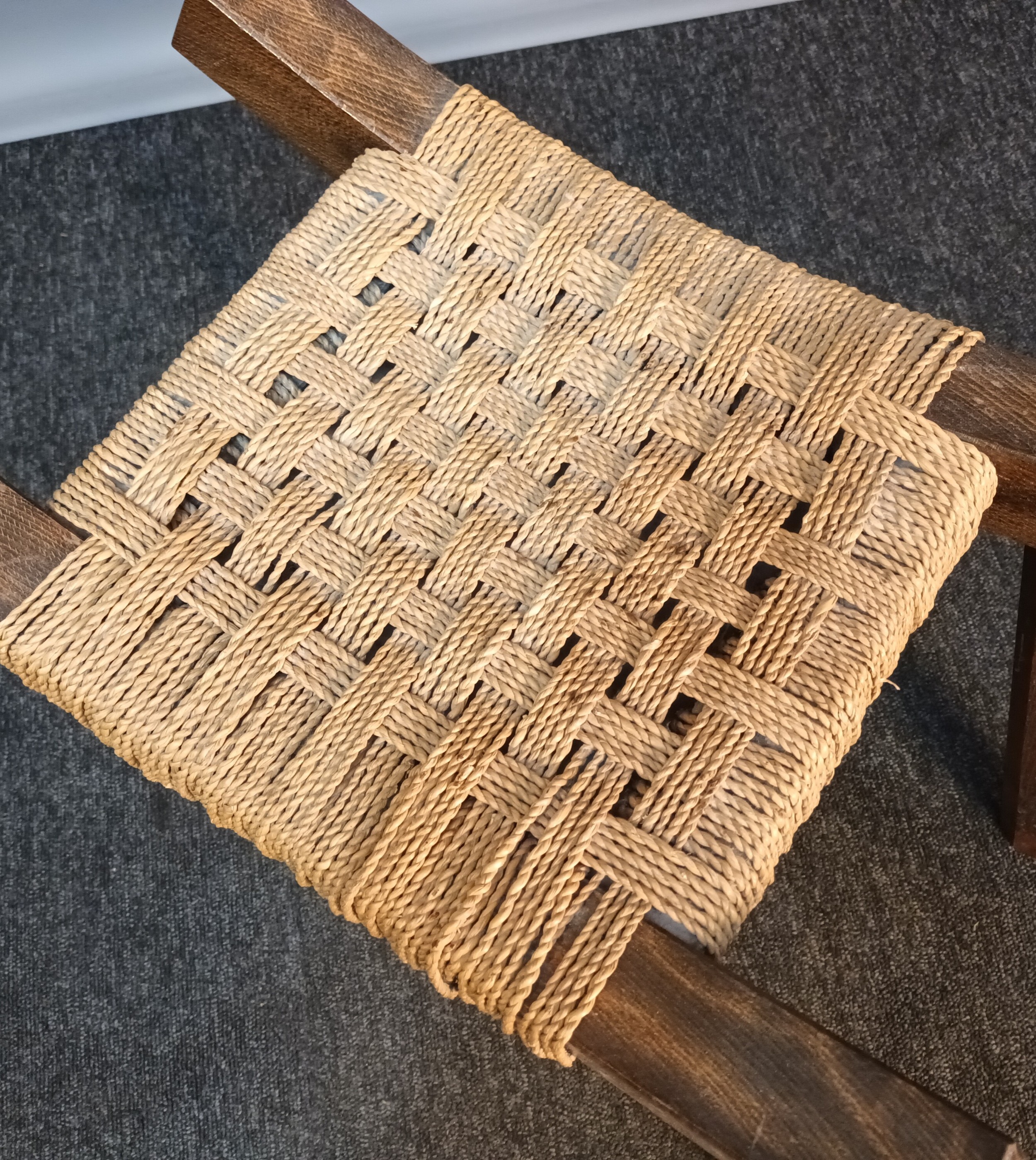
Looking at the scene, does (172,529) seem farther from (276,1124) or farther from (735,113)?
(735,113)

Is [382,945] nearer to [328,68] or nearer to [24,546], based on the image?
[24,546]

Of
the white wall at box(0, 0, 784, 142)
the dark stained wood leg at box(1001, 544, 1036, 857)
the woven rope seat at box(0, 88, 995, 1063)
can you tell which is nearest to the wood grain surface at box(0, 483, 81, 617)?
the woven rope seat at box(0, 88, 995, 1063)

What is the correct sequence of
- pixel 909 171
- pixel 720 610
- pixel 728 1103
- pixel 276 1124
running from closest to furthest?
pixel 728 1103, pixel 720 610, pixel 276 1124, pixel 909 171

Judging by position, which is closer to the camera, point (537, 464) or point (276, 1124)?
point (537, 464)

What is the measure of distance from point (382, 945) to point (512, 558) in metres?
0.44

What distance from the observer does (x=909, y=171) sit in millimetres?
982

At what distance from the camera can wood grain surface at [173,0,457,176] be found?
532 mm

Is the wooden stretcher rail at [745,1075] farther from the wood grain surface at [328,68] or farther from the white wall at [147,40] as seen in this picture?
the white wall at [147,40]

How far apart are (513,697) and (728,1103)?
172 millimetres

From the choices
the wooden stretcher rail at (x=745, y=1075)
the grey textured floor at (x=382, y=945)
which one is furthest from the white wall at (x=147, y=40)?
the wooden stretcher rail at (x=745, y=1075)

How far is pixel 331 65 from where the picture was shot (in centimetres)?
53

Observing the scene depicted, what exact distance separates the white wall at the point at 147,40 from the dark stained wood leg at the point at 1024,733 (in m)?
0.74

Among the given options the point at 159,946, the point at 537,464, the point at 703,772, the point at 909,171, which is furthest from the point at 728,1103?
the point at 909,171

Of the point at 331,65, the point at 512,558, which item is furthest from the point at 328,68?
the point at 512,558
